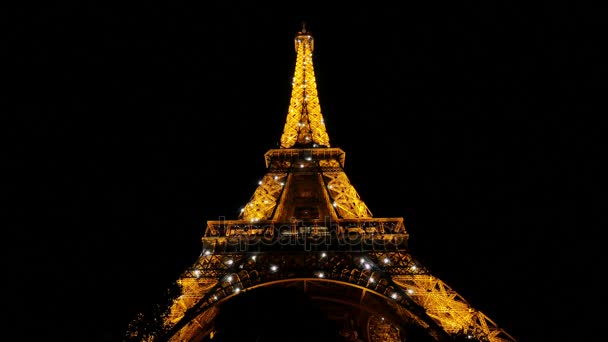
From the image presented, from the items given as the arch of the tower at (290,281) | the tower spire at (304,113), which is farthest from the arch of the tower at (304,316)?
the tower spire at (304,113)

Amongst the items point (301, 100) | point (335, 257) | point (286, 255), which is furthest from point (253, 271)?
point (301, 100)

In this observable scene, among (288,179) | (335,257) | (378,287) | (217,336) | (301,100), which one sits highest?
(301,100)

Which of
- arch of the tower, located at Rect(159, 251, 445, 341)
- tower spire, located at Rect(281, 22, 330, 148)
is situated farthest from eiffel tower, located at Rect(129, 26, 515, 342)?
tower spire, located at Rect(281, 22, 330, 148)

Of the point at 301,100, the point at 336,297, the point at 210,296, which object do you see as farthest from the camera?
the point at 301,100

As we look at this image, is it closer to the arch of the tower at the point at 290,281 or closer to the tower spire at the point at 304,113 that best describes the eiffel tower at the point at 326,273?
the arch of the tower at the point at 290,281

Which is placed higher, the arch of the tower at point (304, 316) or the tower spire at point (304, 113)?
the tower spire at point (304, 113)

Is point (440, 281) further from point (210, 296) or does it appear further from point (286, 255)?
point (210, 296)
